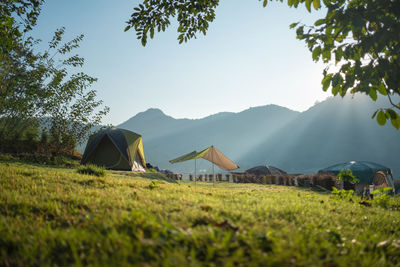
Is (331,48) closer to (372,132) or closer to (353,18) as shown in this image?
(353,18)

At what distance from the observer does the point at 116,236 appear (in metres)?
1.86

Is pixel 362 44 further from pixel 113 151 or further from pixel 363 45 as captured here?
pixel 113 151

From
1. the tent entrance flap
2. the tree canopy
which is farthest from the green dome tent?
the tree canopy

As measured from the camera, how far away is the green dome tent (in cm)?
1655

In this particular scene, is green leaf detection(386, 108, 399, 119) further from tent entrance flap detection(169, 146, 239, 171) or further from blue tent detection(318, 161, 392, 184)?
blue tent detection(318, 161, 392, 184)

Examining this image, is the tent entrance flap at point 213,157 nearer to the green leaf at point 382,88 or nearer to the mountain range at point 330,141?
the green leaf at point 382,88

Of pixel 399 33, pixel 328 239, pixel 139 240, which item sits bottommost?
pixel 328 239

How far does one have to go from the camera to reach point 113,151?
17.0 meters

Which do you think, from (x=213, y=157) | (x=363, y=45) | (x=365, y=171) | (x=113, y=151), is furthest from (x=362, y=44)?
(x=365, y=171)

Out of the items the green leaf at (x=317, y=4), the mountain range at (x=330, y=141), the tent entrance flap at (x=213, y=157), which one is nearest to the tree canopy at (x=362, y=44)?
the green leaf at (x=317, y=4)

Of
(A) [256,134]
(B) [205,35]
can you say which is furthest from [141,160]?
(A) [256,134]

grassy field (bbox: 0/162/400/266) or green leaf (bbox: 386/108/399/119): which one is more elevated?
green leaf (bbox: 386/108/399/119)

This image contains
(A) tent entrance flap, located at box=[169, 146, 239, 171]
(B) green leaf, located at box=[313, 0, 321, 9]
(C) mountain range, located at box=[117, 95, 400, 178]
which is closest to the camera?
(B) green leaf, located at box=[313, 0, 321, 9]

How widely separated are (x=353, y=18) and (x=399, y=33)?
445 millimetres
